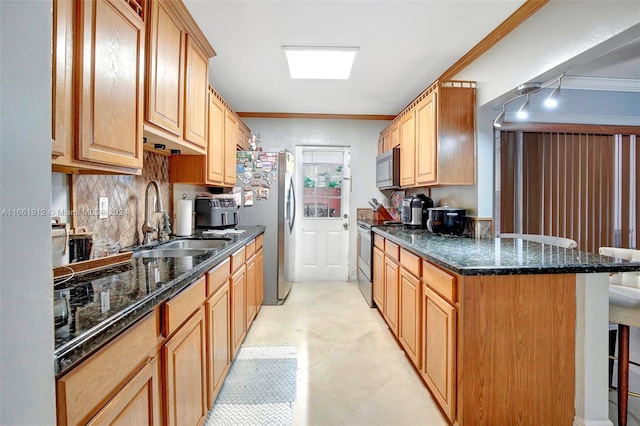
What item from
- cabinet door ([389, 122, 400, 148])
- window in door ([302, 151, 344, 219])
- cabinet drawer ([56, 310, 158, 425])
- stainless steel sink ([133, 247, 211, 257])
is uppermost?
cabinet door ([389, 122, 400, 148])

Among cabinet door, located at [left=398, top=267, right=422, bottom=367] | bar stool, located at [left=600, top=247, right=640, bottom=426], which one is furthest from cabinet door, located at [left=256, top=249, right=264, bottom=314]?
bar stool, located at [left=600, top=247, right=640, bottom=426]

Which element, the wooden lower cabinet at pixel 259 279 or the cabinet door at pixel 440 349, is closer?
the cabinet door at pixel 440 349

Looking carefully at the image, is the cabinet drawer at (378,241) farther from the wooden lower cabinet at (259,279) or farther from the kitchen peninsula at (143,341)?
the kitchen peninsula at (143,341)

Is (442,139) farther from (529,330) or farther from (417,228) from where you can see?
(529,330)

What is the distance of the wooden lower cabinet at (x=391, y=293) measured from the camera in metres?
2.51

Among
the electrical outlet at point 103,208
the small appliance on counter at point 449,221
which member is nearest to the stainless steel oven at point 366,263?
the small appliance on counter at point 449,221

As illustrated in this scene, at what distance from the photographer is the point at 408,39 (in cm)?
225

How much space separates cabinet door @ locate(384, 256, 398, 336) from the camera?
2.51 m

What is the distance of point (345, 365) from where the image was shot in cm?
219

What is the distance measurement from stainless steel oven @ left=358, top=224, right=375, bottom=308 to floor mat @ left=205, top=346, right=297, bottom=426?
1281 millimetres

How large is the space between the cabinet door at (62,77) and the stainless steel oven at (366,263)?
9.43 feet

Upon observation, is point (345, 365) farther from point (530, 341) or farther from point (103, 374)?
point (103, 374)

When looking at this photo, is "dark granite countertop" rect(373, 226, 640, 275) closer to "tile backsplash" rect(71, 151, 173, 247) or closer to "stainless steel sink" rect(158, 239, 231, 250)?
"stainless steel sink" rect(158, 239, 231, 250)

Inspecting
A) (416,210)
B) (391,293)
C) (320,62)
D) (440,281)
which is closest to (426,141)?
(416,210)
